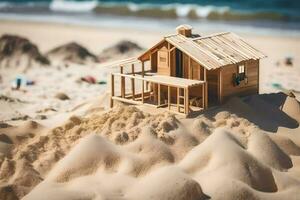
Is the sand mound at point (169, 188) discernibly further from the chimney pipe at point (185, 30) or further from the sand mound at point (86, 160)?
the chimney pipe at point (185, 30)

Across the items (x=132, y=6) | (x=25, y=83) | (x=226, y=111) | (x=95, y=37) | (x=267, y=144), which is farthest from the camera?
(x=132, y=6)

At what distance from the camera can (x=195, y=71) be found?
53.4 feet

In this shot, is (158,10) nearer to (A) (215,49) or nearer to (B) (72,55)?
(B) (72,55)

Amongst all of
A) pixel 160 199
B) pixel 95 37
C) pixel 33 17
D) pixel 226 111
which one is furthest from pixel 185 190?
pixel 33 17

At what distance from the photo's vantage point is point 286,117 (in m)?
16.3

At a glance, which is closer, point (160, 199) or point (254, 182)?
point (160, 199)

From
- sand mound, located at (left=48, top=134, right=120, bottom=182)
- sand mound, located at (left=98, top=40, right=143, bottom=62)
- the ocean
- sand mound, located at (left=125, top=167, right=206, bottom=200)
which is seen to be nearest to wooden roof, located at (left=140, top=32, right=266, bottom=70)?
sand mound, located at (left=48, top=134, right=120, bottom=182)

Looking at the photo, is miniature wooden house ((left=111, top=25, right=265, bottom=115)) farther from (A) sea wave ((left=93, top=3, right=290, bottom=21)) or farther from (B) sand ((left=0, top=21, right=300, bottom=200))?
(A) sea wave ((left=93, top=3, right=290, bottom=21))

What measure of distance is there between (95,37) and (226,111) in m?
25.3

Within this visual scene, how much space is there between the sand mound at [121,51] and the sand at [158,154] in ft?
42.7

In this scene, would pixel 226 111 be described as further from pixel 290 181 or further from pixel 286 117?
pixel 290 181

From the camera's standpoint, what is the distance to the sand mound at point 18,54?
1174 inches

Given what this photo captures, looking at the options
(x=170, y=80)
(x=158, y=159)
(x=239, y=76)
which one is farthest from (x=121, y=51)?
(x=158, y=159)

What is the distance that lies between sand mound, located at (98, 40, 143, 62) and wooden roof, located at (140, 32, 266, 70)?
14197mm
